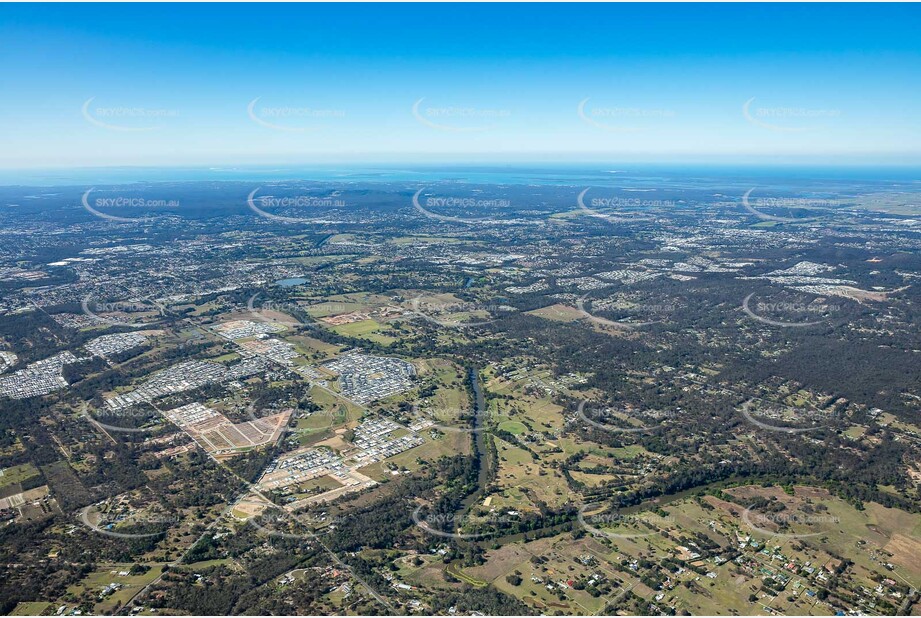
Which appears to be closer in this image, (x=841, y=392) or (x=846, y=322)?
(x=841, y=392)

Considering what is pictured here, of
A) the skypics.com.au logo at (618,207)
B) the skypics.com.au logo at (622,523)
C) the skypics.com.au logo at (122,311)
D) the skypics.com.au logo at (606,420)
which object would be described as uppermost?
the skypics.com.au logo at (618,207)

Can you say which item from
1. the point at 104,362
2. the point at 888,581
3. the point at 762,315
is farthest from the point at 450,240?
the point at 888,581

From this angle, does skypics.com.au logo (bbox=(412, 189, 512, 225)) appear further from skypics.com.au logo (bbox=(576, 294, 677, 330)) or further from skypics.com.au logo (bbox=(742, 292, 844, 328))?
skypics.com.au logo (bbox=(742, 292, 844, 328))

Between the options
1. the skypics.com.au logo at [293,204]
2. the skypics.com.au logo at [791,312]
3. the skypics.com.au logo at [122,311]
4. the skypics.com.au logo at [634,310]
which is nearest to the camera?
the skypics.com.au logo at [791,312]

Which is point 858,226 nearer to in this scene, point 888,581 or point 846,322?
point 846,322

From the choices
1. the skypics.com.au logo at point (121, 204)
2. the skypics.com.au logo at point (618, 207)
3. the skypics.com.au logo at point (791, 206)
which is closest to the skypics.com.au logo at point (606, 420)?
the skypics.com.au logo at point (618, 207)

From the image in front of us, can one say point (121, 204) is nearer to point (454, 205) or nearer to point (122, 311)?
point (454, 205)

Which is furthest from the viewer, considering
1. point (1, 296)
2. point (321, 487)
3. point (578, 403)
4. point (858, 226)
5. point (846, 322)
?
point (858, 226)

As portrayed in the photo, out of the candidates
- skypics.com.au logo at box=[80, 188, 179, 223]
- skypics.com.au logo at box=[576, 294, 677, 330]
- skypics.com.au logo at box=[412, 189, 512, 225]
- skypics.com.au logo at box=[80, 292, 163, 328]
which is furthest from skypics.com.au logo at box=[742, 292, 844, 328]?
skypics.com.au logo at box=[80, 188, 179, 223]

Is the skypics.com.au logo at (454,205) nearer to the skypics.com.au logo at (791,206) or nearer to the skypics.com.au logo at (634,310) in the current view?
the skypics.com.au logo at (791,206)

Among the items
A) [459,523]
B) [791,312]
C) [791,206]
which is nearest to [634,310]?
[791,312]

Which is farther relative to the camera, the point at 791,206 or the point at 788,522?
the point at 791,206
